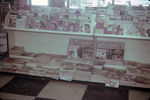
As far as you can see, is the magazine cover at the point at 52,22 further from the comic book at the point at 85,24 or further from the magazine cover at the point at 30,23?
the comic book at the point at 85,24

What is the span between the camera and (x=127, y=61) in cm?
238

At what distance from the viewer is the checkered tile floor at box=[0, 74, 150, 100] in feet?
6.28

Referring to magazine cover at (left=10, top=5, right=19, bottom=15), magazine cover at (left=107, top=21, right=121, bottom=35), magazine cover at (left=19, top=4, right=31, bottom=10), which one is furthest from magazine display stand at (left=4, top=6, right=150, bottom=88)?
magazine cover at (left=19, top=4, right=31, bottom=10)

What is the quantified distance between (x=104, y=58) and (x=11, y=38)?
5.24ft

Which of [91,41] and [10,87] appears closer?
[10,87]

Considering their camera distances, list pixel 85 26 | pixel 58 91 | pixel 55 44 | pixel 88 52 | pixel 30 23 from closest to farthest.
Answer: pixel 58 91
pixel 85 26
pixel 30 23
pixel 88 52
pixel 55 44

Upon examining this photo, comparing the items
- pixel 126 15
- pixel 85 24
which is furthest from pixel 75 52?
pixel 126 15

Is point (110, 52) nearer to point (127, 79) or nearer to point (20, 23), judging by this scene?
point (127, 79)

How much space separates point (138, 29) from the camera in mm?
2062

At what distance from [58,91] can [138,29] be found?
1.37m

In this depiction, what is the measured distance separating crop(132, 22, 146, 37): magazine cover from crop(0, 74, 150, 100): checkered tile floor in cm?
78

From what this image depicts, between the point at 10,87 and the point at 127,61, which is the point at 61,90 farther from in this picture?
the point at 127,61

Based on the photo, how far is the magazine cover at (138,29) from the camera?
2047 mm

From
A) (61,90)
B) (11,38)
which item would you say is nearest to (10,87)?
(61,90)
